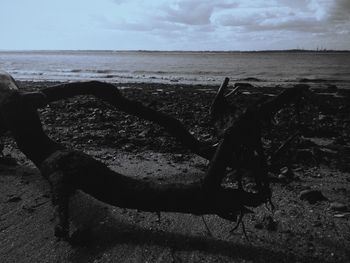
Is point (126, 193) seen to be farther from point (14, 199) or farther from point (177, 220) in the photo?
point (14, 199)

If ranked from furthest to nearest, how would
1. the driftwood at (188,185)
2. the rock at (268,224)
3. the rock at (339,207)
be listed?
the rock at (339,207), the rock at (268,224), the driftwood at (188,185)

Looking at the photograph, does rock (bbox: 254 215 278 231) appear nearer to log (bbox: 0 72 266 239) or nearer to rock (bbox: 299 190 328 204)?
log (bbox: 0 72 266 239)

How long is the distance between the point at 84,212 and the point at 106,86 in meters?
1.36

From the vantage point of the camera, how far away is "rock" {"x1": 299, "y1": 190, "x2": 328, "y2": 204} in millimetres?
3775

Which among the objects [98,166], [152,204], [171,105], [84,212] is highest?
[98,166]

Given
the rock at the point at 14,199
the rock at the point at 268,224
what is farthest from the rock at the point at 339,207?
the rock at the point at 14,199

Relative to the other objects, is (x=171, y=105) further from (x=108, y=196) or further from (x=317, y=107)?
(x=108, y=196)

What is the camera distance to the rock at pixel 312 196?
3775 mm

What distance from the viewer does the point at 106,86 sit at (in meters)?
3.92

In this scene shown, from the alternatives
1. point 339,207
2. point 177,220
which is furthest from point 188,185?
point 339,207

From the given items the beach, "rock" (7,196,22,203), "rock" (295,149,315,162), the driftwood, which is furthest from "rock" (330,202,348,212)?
"rock" (7,196,22,203)

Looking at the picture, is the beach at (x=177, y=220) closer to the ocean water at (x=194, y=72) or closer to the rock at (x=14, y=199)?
the rock at (x=14, y=199)

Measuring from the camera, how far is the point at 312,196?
12.5ft

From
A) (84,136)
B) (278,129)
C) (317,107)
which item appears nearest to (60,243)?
(84,136)
